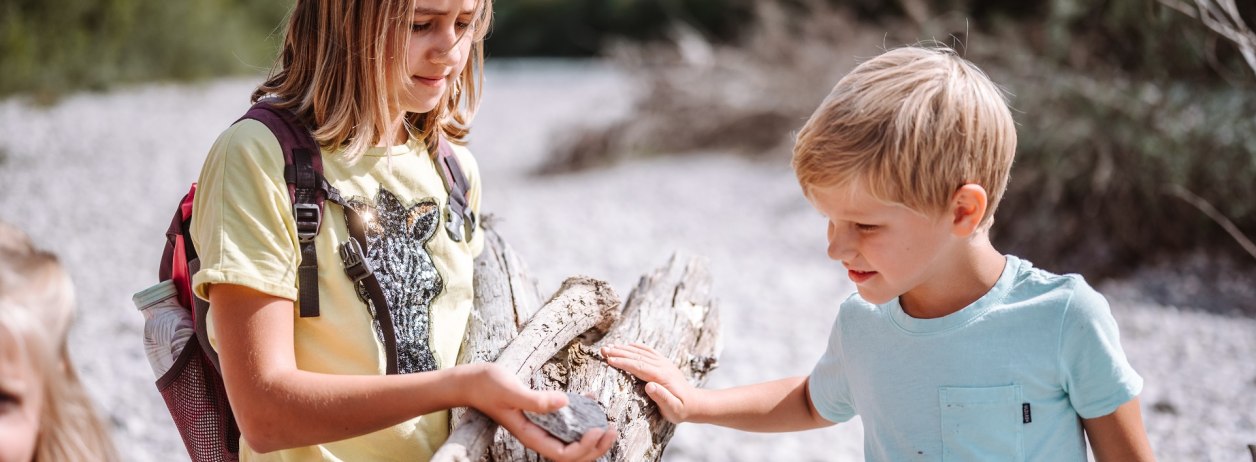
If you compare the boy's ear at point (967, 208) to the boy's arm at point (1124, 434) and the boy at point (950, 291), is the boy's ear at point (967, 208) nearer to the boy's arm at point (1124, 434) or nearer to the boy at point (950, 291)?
the boy at point (950, 291)

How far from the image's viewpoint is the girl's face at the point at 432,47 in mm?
1782

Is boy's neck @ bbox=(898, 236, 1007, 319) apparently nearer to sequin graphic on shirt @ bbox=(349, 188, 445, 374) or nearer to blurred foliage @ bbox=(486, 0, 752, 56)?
sequin graphic on shirt @ bbox=(349, 188, 445, 374)

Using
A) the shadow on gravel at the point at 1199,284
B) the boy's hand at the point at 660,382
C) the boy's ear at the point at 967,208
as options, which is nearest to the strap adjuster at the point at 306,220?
the boy's hand at the point at 660,382

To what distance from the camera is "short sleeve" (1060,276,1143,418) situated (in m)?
1.55

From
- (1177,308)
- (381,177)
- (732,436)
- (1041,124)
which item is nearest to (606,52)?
(1041,124)

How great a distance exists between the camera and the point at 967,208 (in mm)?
1585

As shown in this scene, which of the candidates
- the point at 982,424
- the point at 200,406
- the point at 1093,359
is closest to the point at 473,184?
the point at 200,406

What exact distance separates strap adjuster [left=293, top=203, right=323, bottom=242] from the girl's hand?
0.36 metres

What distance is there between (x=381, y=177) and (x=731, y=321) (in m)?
3.80

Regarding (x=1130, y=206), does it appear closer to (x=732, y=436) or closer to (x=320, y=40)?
(x=732, y=436)

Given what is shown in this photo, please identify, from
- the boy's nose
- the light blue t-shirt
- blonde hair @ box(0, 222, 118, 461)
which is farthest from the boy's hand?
blonde hair @ box(0, 222, 118, 461)

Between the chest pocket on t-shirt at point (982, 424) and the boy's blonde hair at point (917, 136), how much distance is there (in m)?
0.29

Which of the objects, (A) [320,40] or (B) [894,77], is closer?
(B) [894,77]

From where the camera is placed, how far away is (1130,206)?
5.96m
